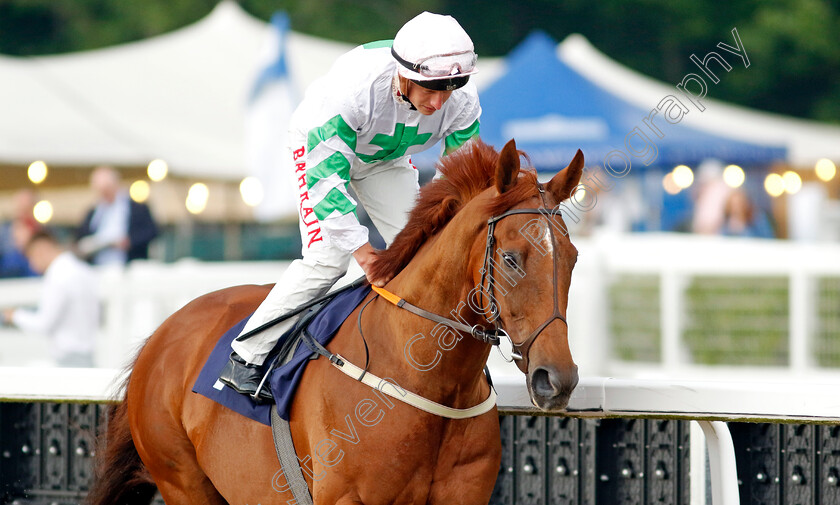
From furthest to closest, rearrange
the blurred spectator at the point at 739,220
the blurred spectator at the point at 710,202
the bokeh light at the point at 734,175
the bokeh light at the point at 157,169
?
1. the bokeh light at the point at 734,175
2. the bokeh light at the point at 157,169
3. the blurred spectator at the point at 710,202
4. the blurred spectator at the point at 739,220

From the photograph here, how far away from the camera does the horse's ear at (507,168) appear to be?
274cm

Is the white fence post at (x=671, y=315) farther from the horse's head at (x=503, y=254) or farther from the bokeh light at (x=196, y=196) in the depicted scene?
the bokeh light at (x=196, y=196)

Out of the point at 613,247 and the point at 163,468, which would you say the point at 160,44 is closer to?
the point at 613,247

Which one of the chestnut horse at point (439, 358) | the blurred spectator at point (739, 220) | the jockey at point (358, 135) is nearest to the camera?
the chestnut horse at point (439, 358)

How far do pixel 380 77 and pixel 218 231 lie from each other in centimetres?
1179

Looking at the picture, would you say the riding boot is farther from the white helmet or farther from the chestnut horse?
the white helmet

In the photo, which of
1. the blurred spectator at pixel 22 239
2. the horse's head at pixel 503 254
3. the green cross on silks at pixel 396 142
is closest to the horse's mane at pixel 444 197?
the horse's head at pixel 503 254

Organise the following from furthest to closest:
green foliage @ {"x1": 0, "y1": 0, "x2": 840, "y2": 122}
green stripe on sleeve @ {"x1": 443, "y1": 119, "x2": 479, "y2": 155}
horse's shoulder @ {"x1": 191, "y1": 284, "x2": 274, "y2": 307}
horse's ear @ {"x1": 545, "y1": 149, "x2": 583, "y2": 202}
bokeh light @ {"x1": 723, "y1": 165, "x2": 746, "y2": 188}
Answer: green foliage @ {"x1": 0, "y1": 0, "x2": 840, "y2": 122}
bokeh light @ {"x1": 723, "y1": 165, "x2": 746, "y2": 188}
horse's shoulder @ {"x1": 191, "y1": 284, "x2": 274, "y2": 307}
green stripe on sleeve @ {"x1": 443, "y1": 119, "x2": 479, "y2": 155}
horse's ear @ {"x1": 545, "y1": 149, "x2": 583, "y2": 202}

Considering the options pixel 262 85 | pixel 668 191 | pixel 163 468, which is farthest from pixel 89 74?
pixel 163 468

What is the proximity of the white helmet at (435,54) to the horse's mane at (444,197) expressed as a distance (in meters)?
0.21

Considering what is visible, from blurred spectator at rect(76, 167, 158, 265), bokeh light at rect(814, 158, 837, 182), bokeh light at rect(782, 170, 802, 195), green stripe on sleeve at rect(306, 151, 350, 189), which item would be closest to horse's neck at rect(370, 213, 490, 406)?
green stripe on sleeve at rect(306, 151, 350, 189)

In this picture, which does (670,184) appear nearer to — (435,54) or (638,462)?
(638,462)

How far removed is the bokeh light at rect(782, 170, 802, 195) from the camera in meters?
16.6

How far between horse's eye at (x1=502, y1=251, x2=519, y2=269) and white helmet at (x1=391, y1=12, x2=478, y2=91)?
2.07ft
